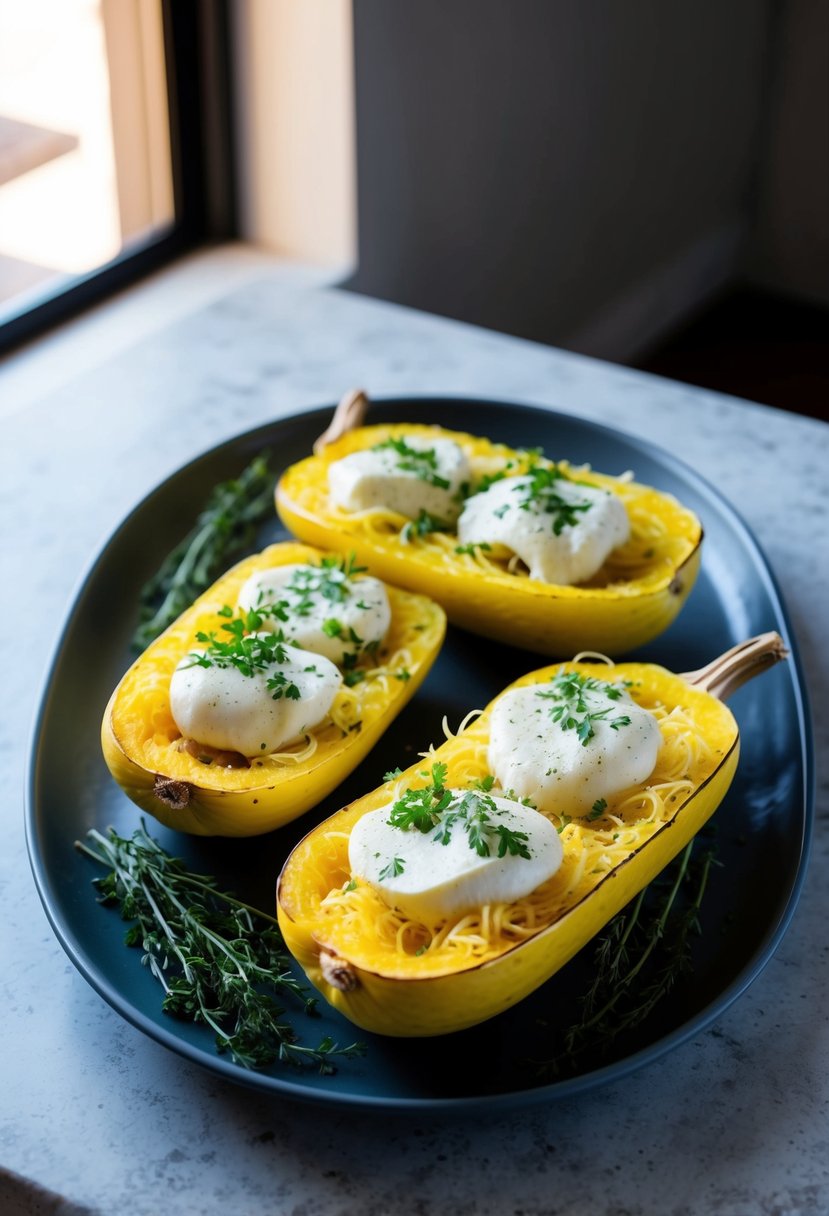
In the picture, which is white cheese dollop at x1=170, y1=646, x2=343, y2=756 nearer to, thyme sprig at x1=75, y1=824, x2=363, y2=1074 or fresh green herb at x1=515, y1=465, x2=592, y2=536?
thyme sprig at x1=75, y1=824, x2=363, y2=1074

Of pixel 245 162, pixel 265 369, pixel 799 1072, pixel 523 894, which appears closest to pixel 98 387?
pixel 265 369

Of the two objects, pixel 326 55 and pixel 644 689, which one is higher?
pixel 326 55

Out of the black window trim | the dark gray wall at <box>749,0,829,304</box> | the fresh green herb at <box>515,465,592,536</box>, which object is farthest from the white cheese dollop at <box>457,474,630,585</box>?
the dark gray wall at <box>749,0,829,304</box>

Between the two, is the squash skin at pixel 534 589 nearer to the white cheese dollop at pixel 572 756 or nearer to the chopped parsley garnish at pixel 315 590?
the chopped parsley garnish at pixel 315 590

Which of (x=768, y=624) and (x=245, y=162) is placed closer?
(x=768, y=624)

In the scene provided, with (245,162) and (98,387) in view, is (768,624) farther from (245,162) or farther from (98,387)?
(245,162)

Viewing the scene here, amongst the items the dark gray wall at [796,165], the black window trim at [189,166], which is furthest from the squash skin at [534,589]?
the dark gray wall at [796,165]
